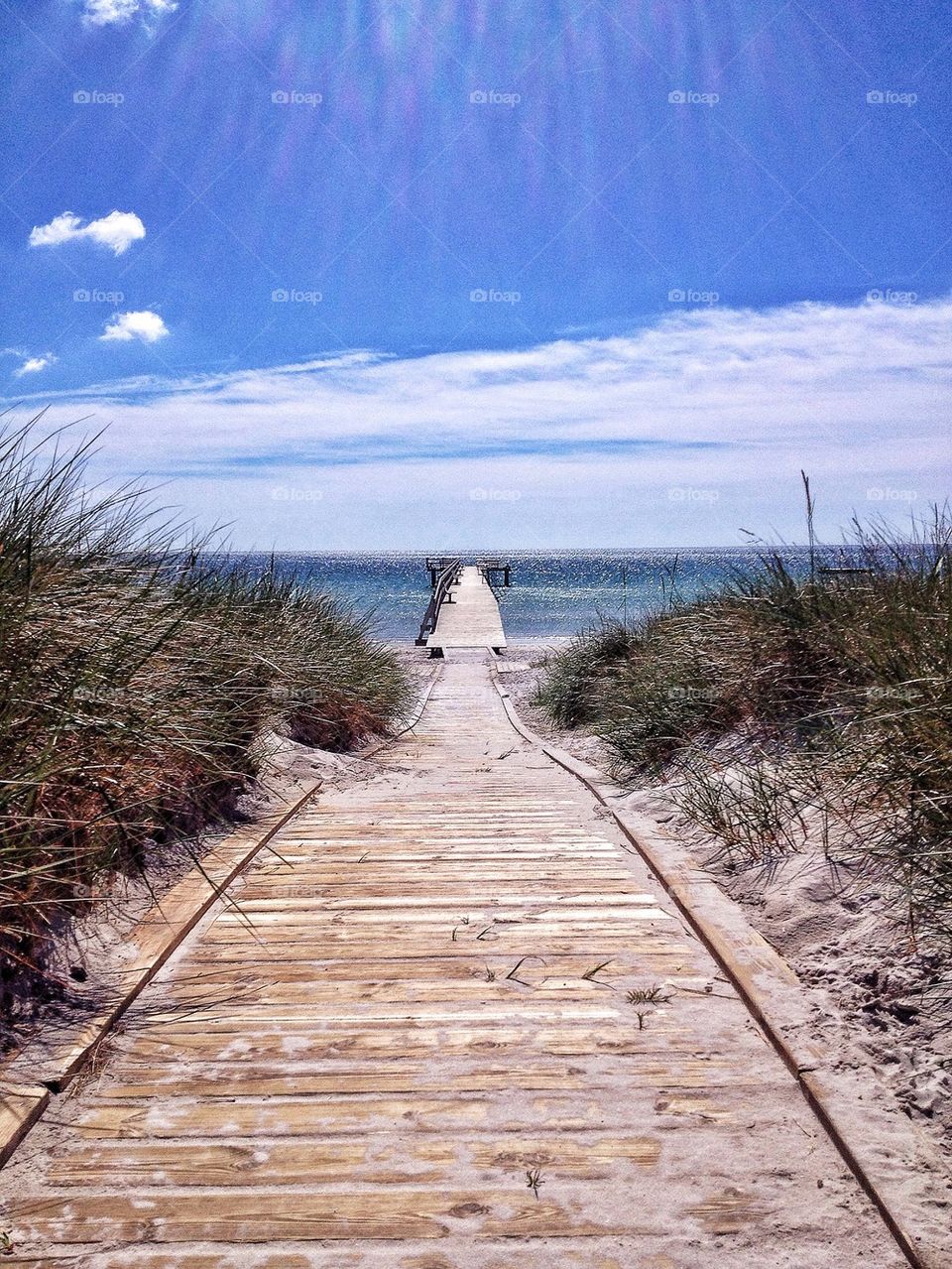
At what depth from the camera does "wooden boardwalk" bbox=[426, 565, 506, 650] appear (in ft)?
63.9

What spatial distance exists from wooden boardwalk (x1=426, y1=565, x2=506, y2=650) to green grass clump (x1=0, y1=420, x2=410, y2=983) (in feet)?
44.8

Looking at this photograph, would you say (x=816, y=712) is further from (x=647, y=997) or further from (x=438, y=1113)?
(x=438, y=1113)

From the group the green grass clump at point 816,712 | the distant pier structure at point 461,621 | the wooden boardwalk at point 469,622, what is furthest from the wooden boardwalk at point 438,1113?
the wooden boardwalk at point 469,622

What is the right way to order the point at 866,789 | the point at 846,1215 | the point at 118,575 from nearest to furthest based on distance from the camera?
1. the point at 846,1215
2. the point at 866,789
3. the point at 118,575

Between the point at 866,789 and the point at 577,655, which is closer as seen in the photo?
the point at 866,789

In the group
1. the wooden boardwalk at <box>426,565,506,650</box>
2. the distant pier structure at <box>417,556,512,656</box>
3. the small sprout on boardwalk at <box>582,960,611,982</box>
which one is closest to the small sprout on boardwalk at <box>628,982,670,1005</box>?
the small sprout on boardwalk at <box>582,960,611,982</box>

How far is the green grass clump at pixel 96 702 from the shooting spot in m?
2.55

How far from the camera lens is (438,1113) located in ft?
6.84

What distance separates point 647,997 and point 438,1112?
0.81m

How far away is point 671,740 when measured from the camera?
5.98 m

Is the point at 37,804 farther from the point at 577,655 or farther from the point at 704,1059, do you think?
the point at 577,655

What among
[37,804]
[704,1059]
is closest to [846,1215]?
[704,1059]

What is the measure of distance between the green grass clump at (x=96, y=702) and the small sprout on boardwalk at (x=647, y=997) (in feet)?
5.27

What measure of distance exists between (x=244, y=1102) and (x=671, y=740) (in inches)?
169
